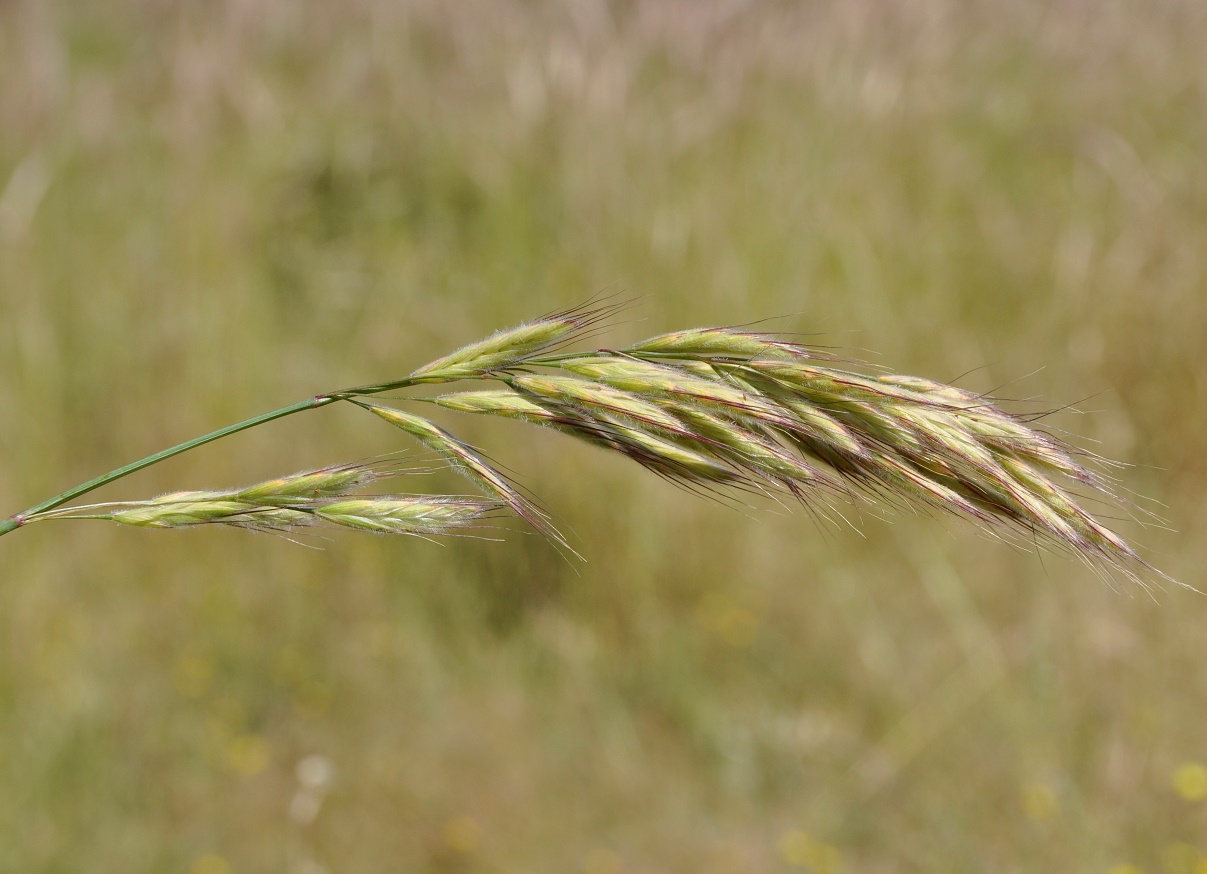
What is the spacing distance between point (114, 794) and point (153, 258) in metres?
1.84

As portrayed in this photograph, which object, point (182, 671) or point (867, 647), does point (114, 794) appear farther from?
point (867, 647)

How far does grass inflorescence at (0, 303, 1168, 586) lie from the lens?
2.50ft

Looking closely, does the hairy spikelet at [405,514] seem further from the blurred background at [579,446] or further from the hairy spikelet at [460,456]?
the blurred background at [579,446]

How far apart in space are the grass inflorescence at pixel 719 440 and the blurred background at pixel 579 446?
86cm

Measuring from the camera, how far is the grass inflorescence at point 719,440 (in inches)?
30.0

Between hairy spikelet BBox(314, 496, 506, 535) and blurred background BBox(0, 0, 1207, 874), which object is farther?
blurred background BBox(0, 0, 1207, 874)

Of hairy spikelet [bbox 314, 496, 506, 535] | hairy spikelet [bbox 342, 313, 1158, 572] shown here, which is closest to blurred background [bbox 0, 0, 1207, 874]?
hairy spikelet [bbox 342, 313, 1158, 572]

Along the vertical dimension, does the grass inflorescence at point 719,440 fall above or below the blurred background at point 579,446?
above

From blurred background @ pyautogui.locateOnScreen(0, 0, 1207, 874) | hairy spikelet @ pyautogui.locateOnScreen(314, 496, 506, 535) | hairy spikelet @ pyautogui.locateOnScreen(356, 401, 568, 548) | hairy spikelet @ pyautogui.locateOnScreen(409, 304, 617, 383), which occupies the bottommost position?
blurred background @ pyautogui.locateOnScreen(0, 0, 1207, 874)

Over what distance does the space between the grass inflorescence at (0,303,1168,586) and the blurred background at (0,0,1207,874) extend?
33.7 inches

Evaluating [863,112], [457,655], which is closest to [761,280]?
[863,112]

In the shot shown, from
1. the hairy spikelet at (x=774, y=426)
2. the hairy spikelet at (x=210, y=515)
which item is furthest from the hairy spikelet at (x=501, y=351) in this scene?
the hairy spikelet at (x=210, y=515)

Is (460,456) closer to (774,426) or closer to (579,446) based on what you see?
(774,426)

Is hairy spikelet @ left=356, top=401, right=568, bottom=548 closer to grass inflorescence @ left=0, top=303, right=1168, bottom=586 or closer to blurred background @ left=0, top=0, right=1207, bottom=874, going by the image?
grass inflorescence @ left=0, top=303, right=1168, bottom=586
